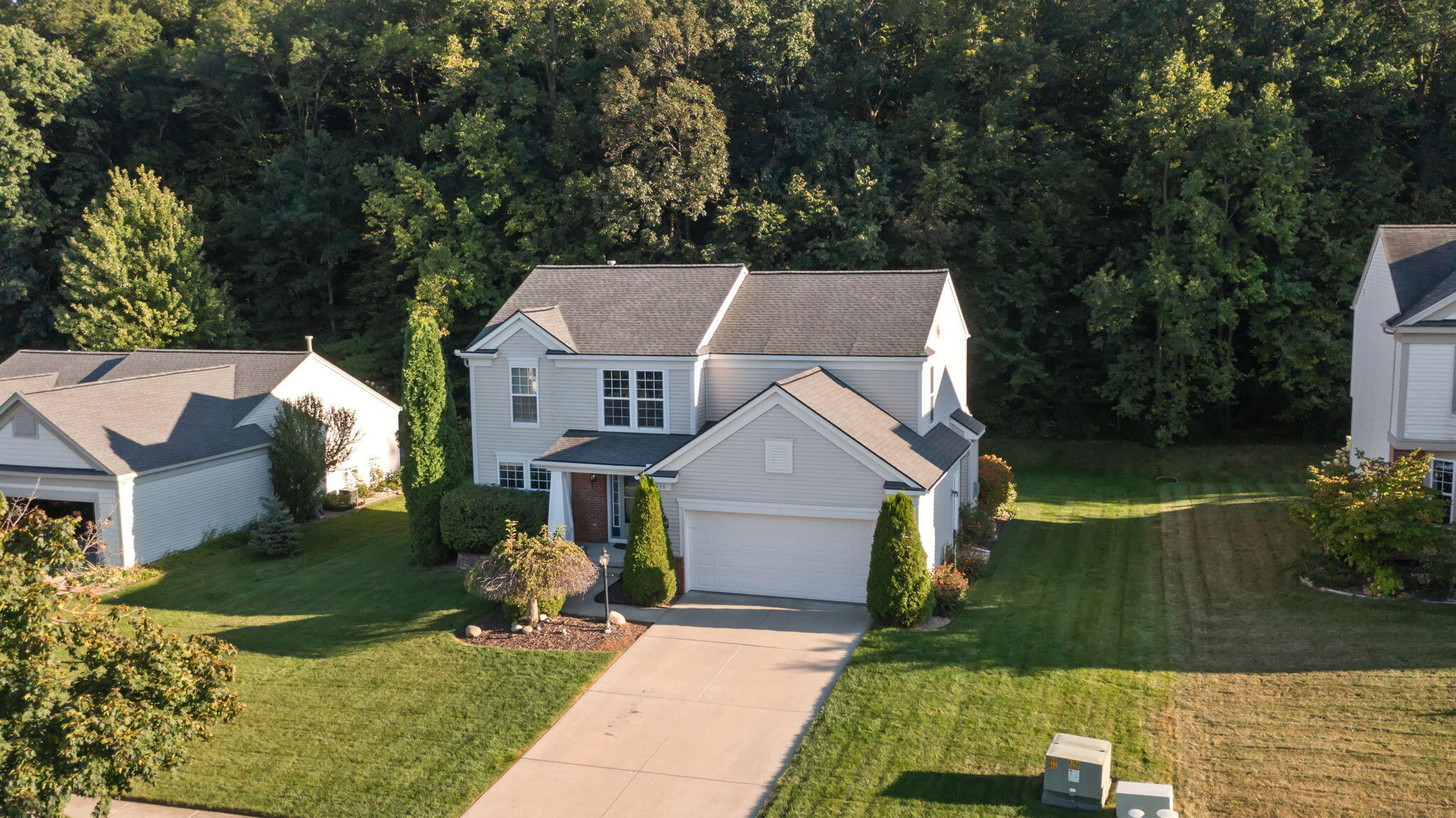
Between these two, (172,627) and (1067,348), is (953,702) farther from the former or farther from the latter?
(1067,348)

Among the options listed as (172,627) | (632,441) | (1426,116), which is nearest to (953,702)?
(632,441)

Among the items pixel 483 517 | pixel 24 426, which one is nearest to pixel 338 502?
pixel 24 426

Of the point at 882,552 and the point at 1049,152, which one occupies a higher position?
the point at 1049,152

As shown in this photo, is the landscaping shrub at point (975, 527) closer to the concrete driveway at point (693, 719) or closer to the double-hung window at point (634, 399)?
the concrete driveway at point (693, 719)

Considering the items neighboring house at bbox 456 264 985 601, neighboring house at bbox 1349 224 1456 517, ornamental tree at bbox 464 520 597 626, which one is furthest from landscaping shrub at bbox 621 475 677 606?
neighboring house at bbox 1349 224 1456 517

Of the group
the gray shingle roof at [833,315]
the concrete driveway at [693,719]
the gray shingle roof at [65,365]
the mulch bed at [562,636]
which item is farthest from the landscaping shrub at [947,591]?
the gray shingle roof at [65,365]

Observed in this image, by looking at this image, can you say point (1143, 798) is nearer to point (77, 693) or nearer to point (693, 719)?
point (693, 719)
